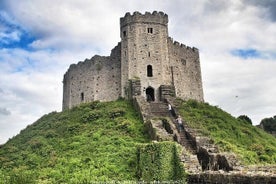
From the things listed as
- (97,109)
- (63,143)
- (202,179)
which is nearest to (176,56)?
(97,109)

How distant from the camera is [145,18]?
3388 centimetres

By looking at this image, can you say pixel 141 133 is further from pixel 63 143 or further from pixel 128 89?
pixel 128 89

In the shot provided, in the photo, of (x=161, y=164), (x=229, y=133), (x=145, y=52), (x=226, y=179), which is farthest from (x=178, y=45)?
(x=226, y=179)

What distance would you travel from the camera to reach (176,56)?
118 feet

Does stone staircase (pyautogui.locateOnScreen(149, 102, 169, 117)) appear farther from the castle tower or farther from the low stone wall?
the low stone wall

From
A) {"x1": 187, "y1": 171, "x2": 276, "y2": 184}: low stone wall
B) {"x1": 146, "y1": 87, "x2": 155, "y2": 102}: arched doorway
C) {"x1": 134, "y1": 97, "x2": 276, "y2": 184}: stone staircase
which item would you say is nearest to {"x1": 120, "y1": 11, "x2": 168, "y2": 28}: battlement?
{"x1": 146, "y1": 87, "x2": 155, "y2": 102}: arched doorway

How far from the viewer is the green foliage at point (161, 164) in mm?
14523

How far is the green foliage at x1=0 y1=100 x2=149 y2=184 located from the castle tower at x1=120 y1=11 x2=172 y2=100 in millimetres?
3659

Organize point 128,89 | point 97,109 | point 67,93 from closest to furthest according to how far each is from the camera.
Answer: point 97,109 → point 128,89 → point 67,93

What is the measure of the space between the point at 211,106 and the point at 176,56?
705 centimetres

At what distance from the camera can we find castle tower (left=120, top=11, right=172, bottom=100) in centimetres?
3238

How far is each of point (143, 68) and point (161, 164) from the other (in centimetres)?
1861

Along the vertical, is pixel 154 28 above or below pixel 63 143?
above

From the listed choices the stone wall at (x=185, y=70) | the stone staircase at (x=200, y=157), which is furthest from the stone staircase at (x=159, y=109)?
the stone wall at (x=185, y=70)
